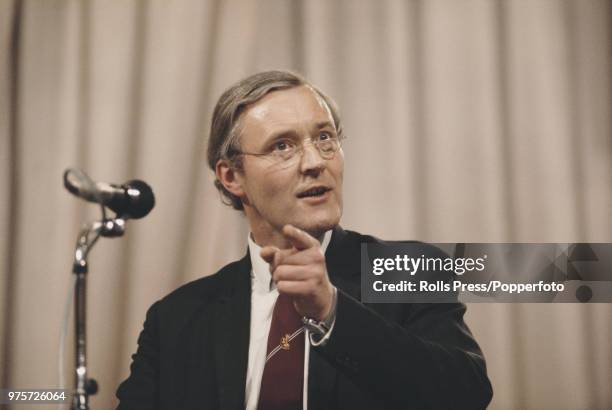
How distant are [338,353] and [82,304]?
0.46m

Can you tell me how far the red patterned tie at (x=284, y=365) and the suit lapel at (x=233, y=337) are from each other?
7cm

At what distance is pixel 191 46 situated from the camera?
2178 mm

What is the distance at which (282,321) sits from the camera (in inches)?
61.4

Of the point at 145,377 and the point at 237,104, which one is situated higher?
the point at 237,104

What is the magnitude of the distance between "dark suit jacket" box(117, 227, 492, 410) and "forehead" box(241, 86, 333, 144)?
1.00ft

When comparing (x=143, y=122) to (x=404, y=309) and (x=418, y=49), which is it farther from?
(x=404, y=309)

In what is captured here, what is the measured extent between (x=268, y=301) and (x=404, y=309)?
35cm

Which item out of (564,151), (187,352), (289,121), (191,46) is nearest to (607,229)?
(564,151)

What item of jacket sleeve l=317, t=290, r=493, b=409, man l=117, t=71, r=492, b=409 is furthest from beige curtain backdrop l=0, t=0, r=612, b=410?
jacket sleeve l=317, t=290, r=493, b=409

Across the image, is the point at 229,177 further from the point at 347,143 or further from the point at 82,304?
the point at 82,304

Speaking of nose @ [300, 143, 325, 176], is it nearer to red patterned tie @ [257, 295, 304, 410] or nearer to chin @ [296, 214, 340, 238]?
chin @ [296, 214, 340, 238]

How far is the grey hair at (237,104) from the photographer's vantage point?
1.70 metres

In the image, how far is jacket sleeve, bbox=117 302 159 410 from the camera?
1.67 m

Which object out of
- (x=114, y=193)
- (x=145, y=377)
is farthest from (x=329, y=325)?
(x=145, y=377)
